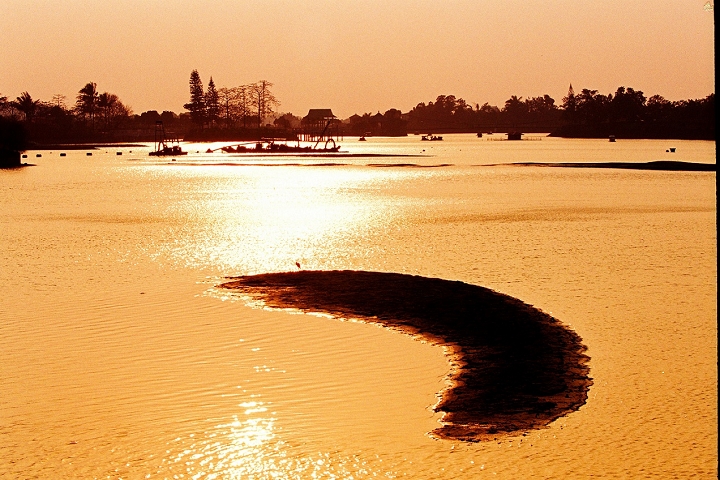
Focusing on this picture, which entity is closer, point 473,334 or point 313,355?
point 313,355

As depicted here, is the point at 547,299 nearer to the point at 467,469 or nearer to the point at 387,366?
the point at 387,366

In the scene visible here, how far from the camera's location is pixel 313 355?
16.0 meters

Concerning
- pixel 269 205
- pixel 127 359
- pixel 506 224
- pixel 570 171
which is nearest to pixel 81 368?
pixel 127 359

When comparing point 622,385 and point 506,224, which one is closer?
point 622,385

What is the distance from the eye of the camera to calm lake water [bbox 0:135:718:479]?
439 inches

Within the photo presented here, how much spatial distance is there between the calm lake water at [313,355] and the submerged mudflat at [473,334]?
0.38 metres

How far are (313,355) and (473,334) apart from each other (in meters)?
3.16

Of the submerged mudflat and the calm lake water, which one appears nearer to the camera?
the calm lake water

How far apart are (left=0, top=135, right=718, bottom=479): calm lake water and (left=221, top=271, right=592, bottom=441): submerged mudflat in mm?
385

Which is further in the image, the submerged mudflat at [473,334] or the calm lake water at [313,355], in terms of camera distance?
the submerged mudflat at [473,334]

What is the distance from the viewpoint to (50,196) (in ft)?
193

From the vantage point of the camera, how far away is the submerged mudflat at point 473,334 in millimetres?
12789

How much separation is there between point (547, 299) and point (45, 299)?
11.5 metres

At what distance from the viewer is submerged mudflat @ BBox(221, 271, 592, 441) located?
1279cm
